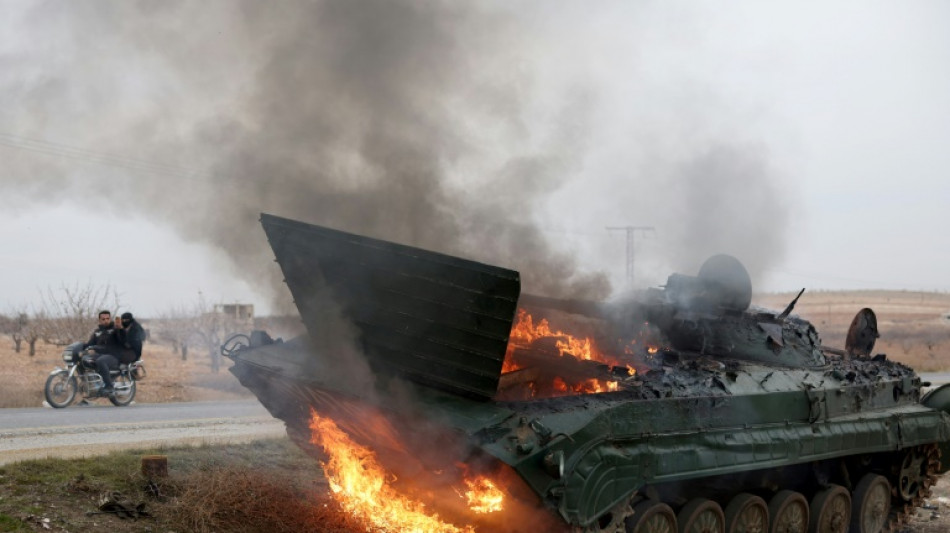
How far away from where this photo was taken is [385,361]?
8.00 meters

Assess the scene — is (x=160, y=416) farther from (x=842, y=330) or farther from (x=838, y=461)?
(x=842, y=330)

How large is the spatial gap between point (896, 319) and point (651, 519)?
6757cm

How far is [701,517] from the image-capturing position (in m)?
8.53

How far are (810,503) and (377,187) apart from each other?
18.4ft

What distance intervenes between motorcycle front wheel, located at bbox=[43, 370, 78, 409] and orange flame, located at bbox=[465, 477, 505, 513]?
37.3ft

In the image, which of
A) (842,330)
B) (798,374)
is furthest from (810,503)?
(842,330)

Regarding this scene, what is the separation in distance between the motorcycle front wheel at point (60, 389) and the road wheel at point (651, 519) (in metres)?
11.6

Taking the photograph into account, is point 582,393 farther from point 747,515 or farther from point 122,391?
point 122,391

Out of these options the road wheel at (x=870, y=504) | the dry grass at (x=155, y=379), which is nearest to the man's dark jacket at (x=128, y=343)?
the dry grass at (x=155, y=379)

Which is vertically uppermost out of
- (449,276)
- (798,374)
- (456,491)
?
(449,276)

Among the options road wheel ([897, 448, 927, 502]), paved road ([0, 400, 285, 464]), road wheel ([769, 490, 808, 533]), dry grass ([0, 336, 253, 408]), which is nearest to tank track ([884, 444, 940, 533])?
road wheel ([897, 448, 927, 502])

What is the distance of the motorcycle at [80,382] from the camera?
1620 cm

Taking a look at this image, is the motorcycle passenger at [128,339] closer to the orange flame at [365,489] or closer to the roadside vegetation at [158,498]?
the roadside vegetation at [158,498]

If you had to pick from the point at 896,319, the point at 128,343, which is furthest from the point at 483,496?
the point at 896,319
